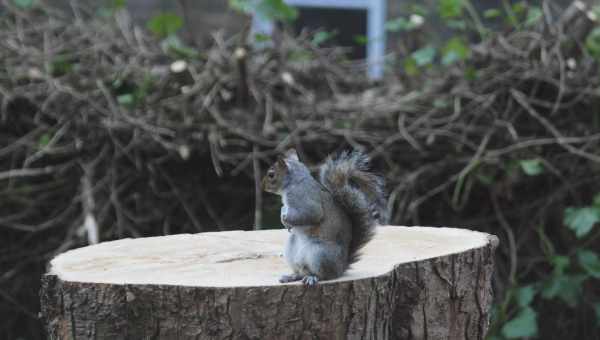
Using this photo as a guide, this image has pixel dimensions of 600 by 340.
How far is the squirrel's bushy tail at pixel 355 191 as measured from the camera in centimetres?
184

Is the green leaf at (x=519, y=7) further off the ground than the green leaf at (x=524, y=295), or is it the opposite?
the green leaf at (x=519, y=7)

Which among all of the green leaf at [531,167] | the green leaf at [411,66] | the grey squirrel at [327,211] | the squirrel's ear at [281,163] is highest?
the green leaf at [411,66]

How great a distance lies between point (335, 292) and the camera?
5.58 ft

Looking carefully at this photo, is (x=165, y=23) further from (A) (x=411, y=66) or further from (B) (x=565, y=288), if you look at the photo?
(B) (x=565, y=288)

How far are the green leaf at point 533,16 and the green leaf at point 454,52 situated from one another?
0.36 metres

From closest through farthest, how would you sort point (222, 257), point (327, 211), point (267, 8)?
point (327, 211) < point (222, 257) < point (267, 8)

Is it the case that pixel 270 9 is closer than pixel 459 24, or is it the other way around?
pixel 270 9

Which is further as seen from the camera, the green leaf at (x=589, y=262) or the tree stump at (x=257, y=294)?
the green leaf at (x=589, y=262)

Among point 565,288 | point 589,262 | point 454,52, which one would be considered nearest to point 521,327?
point 565,288

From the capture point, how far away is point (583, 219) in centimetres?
320

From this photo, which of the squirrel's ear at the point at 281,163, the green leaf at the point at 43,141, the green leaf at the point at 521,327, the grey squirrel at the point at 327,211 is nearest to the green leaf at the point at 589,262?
the green leaf at the point at 521,327

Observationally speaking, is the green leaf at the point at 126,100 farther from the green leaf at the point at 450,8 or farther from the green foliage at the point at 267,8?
the green leaf at the point at 450,8

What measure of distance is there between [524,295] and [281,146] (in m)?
1.23

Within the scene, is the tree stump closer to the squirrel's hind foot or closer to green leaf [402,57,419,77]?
the squirrel's hind foot
